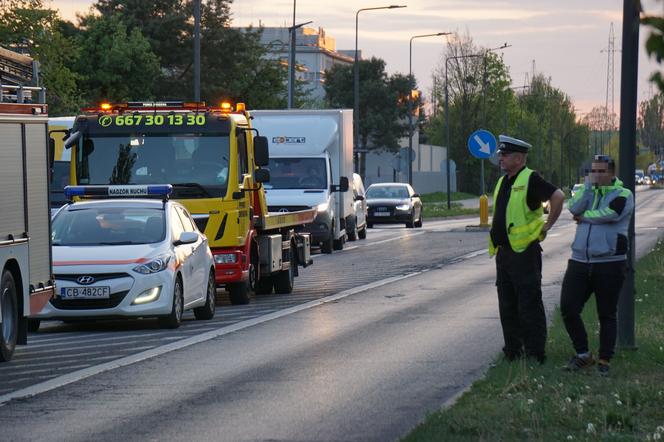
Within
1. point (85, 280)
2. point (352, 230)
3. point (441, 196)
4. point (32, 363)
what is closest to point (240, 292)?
point (85, 280)

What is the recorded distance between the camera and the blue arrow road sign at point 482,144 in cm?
4519

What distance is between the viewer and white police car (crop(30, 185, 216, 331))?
17.3m

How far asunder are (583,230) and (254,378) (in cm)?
284

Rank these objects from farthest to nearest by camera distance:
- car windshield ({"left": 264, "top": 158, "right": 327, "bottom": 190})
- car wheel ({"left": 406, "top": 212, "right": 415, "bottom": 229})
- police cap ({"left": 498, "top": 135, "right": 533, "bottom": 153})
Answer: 1. car wheel ({"left": 406, "top": 212, "right": 415, "bottom": 229})
2. car windshield ({"left": 264, "top": 158, "right": 327, "bottom": 190})
3. police cap ({"left": 498, "top": 135, "right": 533, "bottom": 153})

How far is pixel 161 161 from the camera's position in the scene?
21.9 meters

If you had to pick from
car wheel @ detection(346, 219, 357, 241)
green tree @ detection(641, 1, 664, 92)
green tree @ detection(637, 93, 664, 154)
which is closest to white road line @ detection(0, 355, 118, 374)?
green tree @ detection(641, 1, 664, 92)

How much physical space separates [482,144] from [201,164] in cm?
2442

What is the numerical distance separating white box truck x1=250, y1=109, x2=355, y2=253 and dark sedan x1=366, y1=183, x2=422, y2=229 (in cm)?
1730

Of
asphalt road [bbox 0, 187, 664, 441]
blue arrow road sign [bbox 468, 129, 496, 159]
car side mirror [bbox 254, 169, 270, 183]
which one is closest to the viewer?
asphalt road [bbox 0, 187, 664, 441]

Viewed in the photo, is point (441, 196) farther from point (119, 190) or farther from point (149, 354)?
point (149, 354)

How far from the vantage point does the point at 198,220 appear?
2138 centimetres

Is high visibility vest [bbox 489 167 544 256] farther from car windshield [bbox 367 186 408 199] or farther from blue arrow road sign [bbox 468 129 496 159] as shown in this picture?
car windshield [bbox 367 186 408 199]

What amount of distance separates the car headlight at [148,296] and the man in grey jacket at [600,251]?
234 inches

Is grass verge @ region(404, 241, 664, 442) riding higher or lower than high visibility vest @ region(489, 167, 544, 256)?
lower
